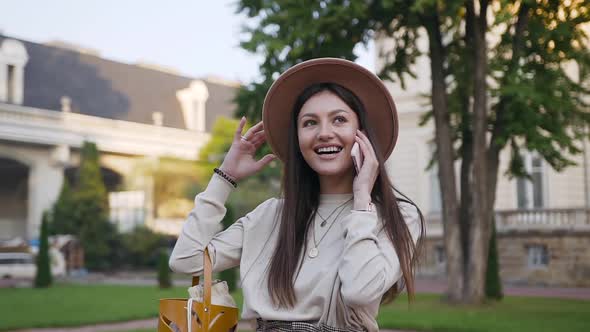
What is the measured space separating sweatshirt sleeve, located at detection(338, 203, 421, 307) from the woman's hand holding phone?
5 centimetres

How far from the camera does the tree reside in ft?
41.7

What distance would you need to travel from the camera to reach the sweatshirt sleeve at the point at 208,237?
245cm

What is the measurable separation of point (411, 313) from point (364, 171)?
11052 millimetres

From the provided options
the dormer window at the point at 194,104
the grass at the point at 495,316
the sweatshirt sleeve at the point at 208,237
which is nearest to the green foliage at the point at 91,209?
the dormer window at the point at 194,104

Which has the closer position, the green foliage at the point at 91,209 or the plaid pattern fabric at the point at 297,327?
the plaid pattern fabric at the point at 297,327

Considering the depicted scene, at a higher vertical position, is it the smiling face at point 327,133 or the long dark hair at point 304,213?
the smiling face at point 327,133

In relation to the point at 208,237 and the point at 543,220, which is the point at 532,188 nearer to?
the point at 543,220

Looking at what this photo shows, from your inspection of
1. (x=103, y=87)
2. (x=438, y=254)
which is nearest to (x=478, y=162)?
(x=438, y=254)

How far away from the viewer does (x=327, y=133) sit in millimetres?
2398

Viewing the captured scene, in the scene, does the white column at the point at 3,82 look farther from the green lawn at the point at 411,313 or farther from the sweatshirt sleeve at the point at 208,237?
the sweatshirt sleeve at the point at 208,237

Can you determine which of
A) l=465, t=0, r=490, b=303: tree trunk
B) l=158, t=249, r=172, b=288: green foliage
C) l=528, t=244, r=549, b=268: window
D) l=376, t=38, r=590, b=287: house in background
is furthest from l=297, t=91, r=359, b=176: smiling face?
l=528, t=244, r=549, b=268: window

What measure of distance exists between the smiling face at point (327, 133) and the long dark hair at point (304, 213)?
46 mm

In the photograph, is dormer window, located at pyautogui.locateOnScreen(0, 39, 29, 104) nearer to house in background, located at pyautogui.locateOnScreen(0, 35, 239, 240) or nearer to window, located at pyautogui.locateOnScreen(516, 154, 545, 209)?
house in background, located at pyautogui.locateOnScreen(0, 35, 239, 240)

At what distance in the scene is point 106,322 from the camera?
39.9ft
